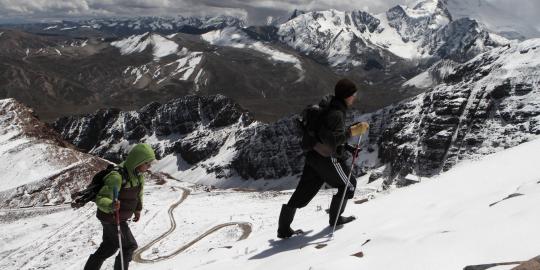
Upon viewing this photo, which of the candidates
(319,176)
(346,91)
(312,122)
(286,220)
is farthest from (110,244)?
(346,91)

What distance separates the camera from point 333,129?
11445mm

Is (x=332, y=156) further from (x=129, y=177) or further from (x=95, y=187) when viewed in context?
(x=95, y=187)

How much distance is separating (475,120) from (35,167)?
14254cm

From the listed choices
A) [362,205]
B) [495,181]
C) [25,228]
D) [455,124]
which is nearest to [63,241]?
[25,228]

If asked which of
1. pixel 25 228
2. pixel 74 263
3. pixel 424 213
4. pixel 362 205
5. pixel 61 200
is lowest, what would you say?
pixel 61 200

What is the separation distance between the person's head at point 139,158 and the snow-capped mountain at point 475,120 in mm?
170475

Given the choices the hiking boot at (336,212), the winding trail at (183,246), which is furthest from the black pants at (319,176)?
the winding trail at (183,246)

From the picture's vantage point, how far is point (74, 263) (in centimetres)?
3844

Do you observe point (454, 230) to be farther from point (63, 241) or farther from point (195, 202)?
point (195, 202)

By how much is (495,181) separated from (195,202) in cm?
5121

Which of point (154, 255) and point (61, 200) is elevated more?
point (154, 255)

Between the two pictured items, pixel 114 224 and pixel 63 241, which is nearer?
pixel 114 224

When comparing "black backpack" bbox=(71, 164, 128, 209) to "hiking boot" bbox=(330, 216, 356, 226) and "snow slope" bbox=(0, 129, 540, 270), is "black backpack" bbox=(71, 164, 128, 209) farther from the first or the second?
"hiking boot" bbox=(330, 216, 356, 226)

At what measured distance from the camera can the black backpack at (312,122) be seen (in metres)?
11.6
